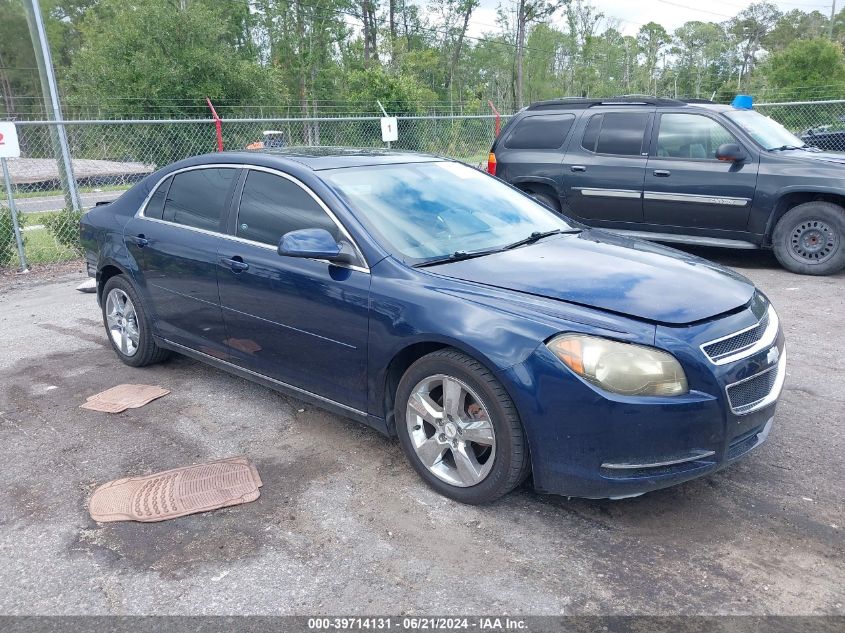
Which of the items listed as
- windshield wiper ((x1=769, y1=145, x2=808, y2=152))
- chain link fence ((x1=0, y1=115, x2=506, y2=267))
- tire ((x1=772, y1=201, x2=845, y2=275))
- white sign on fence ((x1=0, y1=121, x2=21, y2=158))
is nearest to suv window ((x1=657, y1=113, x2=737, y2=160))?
windshield wiper ((x1=769, y1=145, x2=808, y2=152))

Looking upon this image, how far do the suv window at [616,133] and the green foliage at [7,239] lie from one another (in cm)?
737

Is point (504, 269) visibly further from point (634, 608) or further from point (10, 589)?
point (10, 589)

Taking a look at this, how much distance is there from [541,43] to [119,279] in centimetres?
5666

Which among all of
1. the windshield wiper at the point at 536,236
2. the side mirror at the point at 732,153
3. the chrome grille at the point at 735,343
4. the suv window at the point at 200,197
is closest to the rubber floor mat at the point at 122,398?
the suv window at the point at 200,197

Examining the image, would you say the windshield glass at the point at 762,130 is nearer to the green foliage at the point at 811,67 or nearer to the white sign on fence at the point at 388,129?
the white sign on fence at the point at 388,129

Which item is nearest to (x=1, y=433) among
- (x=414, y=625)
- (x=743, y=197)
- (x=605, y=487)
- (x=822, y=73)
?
(x=414, y=625)

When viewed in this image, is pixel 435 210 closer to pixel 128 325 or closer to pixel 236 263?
pixel 236 263

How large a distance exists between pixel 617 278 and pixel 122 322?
12.5 feet

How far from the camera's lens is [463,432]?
3273mm

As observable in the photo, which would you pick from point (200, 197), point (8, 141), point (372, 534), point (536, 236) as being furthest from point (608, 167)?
point (8, 141)

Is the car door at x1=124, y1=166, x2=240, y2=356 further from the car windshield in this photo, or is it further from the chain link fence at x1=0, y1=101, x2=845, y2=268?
the chain link fence at x1=0, y1=101, x2=845, y2=268

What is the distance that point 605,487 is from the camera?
2996 mm

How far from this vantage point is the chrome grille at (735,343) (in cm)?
300

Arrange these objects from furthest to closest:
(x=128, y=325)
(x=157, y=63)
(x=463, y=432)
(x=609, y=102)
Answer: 1. (x=157, y=63)
2. (x=609, y=102)
3. (x=128, y=325)
4. (x=463, y=432)
